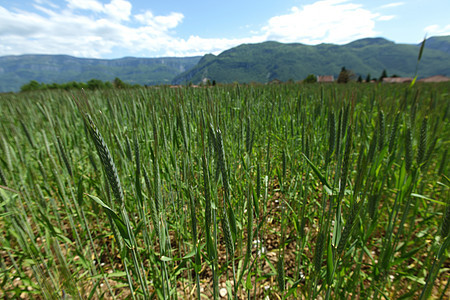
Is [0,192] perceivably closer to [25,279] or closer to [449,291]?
[25,279]

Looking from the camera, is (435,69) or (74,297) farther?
(435,69)

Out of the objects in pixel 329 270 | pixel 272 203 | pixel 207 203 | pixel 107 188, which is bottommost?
pixel 272 203

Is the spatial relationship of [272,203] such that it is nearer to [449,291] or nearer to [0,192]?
[449,291]

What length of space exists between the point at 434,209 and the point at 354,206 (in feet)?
7.93

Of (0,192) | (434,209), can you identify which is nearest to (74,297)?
(0,192)

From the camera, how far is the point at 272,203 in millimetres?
2826

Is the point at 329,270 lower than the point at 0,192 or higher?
lower

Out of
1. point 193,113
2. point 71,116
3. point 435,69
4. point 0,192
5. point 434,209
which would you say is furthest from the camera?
point 435,69

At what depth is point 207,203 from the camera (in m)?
0.79

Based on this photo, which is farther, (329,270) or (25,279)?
(25,279)

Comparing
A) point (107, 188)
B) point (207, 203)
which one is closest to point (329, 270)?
point (207, 203)

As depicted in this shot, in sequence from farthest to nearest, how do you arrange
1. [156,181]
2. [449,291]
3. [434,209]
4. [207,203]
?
[434,209]
[449,291]
[156,181]
[207,203]

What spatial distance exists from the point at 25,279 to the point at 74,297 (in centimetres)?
141

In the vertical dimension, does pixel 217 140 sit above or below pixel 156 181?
above
